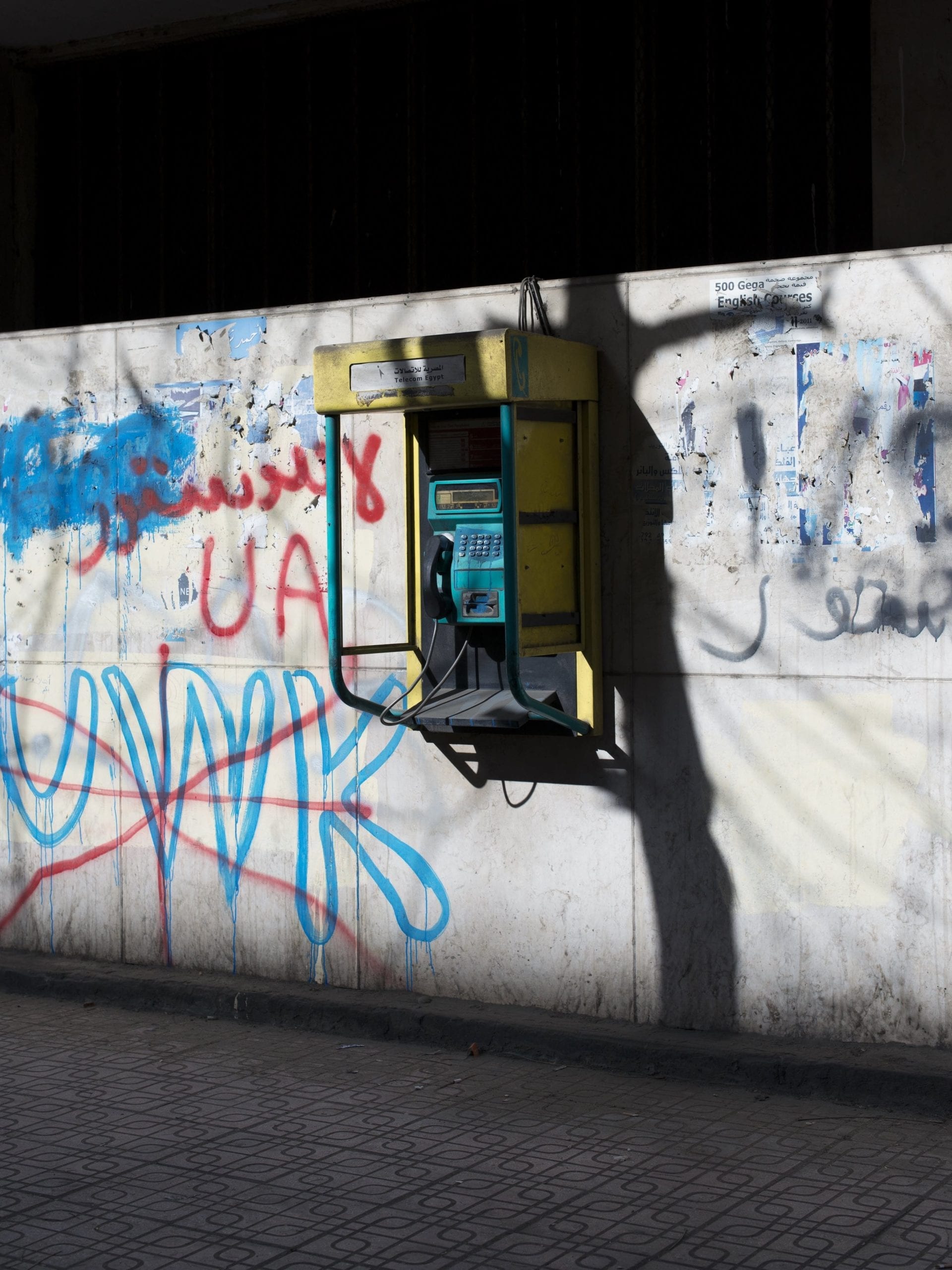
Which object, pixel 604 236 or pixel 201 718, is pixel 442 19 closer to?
pixel 604 236

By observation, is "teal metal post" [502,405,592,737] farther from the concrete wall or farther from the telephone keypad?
the concrete wall

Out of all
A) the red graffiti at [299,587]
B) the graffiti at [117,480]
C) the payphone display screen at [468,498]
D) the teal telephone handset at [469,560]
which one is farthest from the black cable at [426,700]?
the graffiti at [117,480]

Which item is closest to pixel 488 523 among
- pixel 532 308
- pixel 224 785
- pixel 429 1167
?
pixel 532 308

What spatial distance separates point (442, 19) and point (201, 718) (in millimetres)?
4068

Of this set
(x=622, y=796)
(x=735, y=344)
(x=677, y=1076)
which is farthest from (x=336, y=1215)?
(x=735, y=344)

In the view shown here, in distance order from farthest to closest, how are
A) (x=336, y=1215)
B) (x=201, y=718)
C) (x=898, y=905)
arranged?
(x=201, y=718) < (x=898, y=905) < (x=336, y=1215)

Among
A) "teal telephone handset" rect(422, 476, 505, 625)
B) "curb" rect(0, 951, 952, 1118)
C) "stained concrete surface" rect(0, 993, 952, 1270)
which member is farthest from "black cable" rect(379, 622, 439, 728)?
"stained concrete surface" rect(0, 993, 952, 1270)

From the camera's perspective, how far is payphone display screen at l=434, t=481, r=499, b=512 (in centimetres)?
571

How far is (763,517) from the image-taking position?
A: 18.2 feet

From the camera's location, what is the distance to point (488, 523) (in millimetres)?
5730

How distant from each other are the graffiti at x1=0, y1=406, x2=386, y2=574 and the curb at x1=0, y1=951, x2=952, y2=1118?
5.79 ft

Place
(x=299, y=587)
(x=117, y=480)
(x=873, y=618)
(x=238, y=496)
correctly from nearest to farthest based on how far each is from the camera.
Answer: (x=873, y=618), (x=299, y=587), (x=238, y=496), (x=117, y=480)

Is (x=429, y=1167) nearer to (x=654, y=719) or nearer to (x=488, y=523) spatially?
(x=654, y=719)

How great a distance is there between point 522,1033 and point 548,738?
1.05 m
